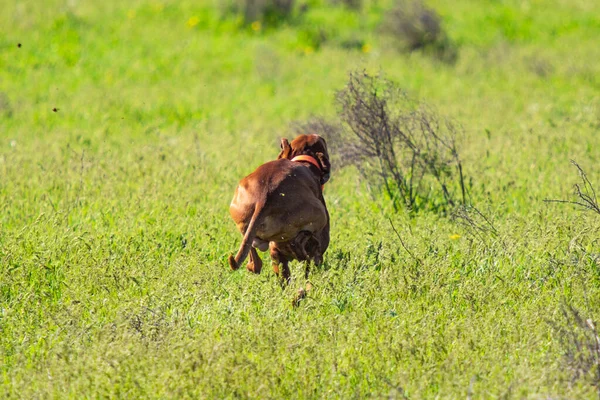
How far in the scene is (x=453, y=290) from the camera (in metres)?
5.22

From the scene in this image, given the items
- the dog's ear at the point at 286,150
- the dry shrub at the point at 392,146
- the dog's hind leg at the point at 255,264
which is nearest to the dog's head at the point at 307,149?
the dog's ear at the point at 286,150

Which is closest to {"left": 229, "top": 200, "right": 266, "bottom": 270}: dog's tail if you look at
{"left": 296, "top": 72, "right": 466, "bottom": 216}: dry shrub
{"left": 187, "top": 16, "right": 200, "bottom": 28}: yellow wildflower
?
{"left": 296, "top": 72, "right": 466, "bottom": 216}: dry shrub

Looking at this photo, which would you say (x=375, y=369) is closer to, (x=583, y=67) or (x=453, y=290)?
(x=453, y=290)

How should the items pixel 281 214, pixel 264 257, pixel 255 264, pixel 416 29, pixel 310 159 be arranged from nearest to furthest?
pixel 281 214, pixel 255 264, pixel 310 159, pixel 264 257, pixel 416 29

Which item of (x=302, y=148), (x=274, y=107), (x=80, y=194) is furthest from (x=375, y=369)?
(x=274, y=107)

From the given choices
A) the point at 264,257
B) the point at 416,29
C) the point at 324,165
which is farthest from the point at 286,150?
the point at 416,29

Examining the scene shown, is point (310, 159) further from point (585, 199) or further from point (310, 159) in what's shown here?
point (585, 199)

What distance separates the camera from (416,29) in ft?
52.4

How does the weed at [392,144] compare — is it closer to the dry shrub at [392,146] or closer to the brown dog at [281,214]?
the dry shrub at [392,146]

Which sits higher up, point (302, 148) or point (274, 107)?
point (302, 148)

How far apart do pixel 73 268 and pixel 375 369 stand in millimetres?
2460

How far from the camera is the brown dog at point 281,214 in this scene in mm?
4984

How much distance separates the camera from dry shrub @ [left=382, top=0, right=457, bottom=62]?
15.9 metres

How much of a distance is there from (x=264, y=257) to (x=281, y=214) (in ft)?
3.91
